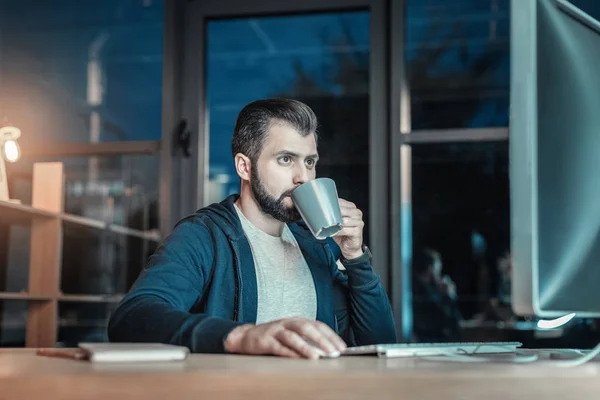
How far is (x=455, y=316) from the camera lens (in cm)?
442

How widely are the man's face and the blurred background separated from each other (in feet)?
4.35

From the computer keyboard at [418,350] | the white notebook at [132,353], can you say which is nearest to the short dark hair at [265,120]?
the computer keyboard at [418,350]

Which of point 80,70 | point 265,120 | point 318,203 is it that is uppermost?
point 80,70

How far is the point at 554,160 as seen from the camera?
81 cm

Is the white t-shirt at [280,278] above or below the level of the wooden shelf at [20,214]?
below

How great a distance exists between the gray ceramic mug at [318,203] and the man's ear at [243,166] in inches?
19.3

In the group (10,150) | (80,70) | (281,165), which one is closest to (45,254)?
(10,150)

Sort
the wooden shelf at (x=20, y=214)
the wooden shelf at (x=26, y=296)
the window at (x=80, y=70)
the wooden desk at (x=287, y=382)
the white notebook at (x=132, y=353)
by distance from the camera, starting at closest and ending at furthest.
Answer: the wooden desk at (x=287, y=382) → the white notebook at (x=132, y=353) → the wooden shelf at (x=20, y=214) → the wooden shelf at (x=26, y=296) → the window at (x=80, y=70)

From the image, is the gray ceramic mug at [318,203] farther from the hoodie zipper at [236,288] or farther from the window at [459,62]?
the window at [459,62]

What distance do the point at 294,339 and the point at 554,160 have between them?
32 cm

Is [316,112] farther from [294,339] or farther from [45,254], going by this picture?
[294,339]

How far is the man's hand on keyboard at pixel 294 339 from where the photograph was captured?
85cm

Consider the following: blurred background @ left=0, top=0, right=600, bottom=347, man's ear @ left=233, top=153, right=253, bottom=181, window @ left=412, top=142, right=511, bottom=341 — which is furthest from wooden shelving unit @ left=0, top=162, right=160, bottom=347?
man's ear @ left=233, top=153, right=253, bottom=181

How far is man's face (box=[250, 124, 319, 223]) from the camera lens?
5.68 feet
